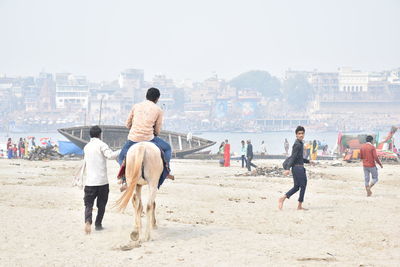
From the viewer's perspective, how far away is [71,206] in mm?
12680

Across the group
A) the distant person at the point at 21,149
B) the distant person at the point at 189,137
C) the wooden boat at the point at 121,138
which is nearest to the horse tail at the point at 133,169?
the distant person at the point at 21,149

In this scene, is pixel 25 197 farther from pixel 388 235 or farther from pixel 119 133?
pixel 119 133

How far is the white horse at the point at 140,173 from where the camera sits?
888 cm

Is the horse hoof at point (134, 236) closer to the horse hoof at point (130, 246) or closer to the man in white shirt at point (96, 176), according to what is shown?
the horse hoof at point (130, 246)

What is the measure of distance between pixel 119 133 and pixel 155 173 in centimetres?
3877

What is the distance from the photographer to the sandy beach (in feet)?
26.6

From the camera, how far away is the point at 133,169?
891cm

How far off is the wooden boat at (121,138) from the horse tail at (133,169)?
35185 mm

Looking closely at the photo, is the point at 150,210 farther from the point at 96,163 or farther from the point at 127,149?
the point at 96,163

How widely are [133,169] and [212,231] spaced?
1796mm

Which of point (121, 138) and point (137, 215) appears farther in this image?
point (121, 138)

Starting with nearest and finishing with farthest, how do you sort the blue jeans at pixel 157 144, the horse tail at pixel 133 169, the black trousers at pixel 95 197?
the horse tail at pixel 133 169
the blue jeans at pixel 157 144
the black trousers at pixel 95 197

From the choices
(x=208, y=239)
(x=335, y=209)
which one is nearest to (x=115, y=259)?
(x=208, y=239)

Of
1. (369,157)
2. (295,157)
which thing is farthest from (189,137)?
(295,157)
